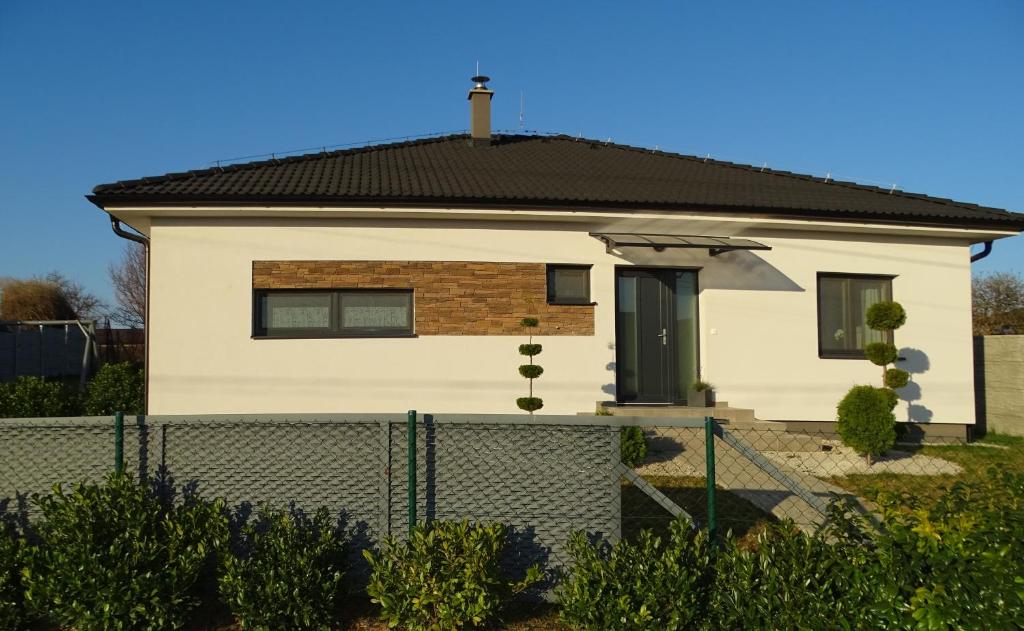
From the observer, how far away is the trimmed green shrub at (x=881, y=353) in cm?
978

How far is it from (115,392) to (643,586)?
957cm

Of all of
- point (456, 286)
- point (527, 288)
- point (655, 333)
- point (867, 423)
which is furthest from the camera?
point (655, 333)

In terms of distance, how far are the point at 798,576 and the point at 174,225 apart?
9.16 meters

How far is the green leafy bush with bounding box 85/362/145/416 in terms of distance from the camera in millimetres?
10117

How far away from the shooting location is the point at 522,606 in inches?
168

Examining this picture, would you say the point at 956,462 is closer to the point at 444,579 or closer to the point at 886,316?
the point at 886,316

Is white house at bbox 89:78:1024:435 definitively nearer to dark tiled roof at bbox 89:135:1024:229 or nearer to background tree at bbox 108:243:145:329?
dark tiled roof at bbox 89:135:1024:229

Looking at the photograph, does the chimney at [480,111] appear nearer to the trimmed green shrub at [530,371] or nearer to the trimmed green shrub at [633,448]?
the trimmed green shrub at [530,371]

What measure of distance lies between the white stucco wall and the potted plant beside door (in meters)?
0.20

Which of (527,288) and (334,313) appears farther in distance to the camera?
(527,288)

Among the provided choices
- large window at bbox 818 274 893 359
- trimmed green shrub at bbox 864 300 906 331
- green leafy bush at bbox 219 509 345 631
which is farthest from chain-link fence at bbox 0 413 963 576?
large window at bbox 818 274 893 359

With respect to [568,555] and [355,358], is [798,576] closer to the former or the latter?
[568,555]

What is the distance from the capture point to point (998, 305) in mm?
20094

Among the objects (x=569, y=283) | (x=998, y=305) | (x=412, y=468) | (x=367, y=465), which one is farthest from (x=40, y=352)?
(x=998, y=305)
